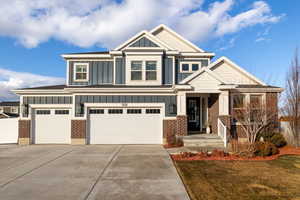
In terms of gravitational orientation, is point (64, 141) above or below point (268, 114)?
below

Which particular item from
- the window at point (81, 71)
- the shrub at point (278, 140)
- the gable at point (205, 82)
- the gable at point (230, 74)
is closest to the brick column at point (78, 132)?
the window at point (81, 71)

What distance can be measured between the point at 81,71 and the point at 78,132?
192 inches

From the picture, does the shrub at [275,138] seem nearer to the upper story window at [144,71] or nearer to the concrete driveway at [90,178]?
the concrete driveway at [90,178]

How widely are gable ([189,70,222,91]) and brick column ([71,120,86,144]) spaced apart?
7.35 meters

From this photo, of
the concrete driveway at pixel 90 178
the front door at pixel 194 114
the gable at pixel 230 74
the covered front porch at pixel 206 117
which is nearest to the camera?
the concrete driveway at pixel 90 178

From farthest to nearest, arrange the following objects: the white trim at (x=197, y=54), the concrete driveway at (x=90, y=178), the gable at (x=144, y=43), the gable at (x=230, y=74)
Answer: the white trim at (x=197, y=54) → the gable at (x=144, y=43) → the gable at (x=230, y=74) → the concrete driveway at (x=90, y=178)

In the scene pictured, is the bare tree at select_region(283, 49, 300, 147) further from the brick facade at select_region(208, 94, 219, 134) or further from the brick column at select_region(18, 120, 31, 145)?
the brick column at select_region(18, 120, 31, 145)

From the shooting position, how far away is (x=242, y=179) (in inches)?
216

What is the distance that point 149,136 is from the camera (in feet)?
38.4

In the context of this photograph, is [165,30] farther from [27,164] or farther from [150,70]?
[27,164]

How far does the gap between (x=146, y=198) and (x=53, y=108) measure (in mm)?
10204

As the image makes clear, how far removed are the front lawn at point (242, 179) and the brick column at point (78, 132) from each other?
22.2 feet

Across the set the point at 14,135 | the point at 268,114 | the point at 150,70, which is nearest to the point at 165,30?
the point at 150,70

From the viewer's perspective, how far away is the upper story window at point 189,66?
545 inches
